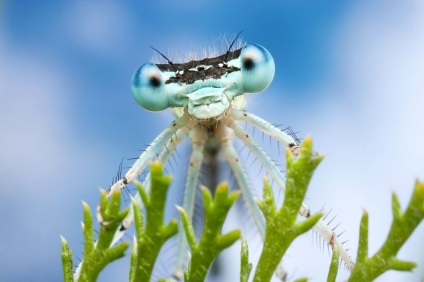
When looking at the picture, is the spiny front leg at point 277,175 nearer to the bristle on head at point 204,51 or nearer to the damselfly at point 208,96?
the damselfly at point 208,96

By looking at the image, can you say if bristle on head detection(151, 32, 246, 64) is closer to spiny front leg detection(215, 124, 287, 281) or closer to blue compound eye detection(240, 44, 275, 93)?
blue compound eye detection(240, 44, 275, 93)

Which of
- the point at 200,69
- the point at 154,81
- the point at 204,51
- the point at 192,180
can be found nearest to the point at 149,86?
the point at 154,81

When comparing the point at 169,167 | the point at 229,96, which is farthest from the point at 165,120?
the point at 229,96

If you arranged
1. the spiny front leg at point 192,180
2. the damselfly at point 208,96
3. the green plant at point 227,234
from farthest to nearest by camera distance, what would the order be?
the spiny front leg at point 192,180, the damselfly at point 208,96, the green plant at point 227,234

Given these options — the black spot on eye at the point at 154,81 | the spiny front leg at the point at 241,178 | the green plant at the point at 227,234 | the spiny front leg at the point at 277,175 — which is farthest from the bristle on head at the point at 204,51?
the green plant at the point at 227,234

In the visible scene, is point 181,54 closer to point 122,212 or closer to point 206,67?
point 206,67

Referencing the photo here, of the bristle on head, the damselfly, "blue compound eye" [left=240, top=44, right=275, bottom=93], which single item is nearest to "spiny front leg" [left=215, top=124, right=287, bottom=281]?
the damselfly

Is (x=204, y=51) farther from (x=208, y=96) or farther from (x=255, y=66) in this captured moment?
(x=208, y=96)
